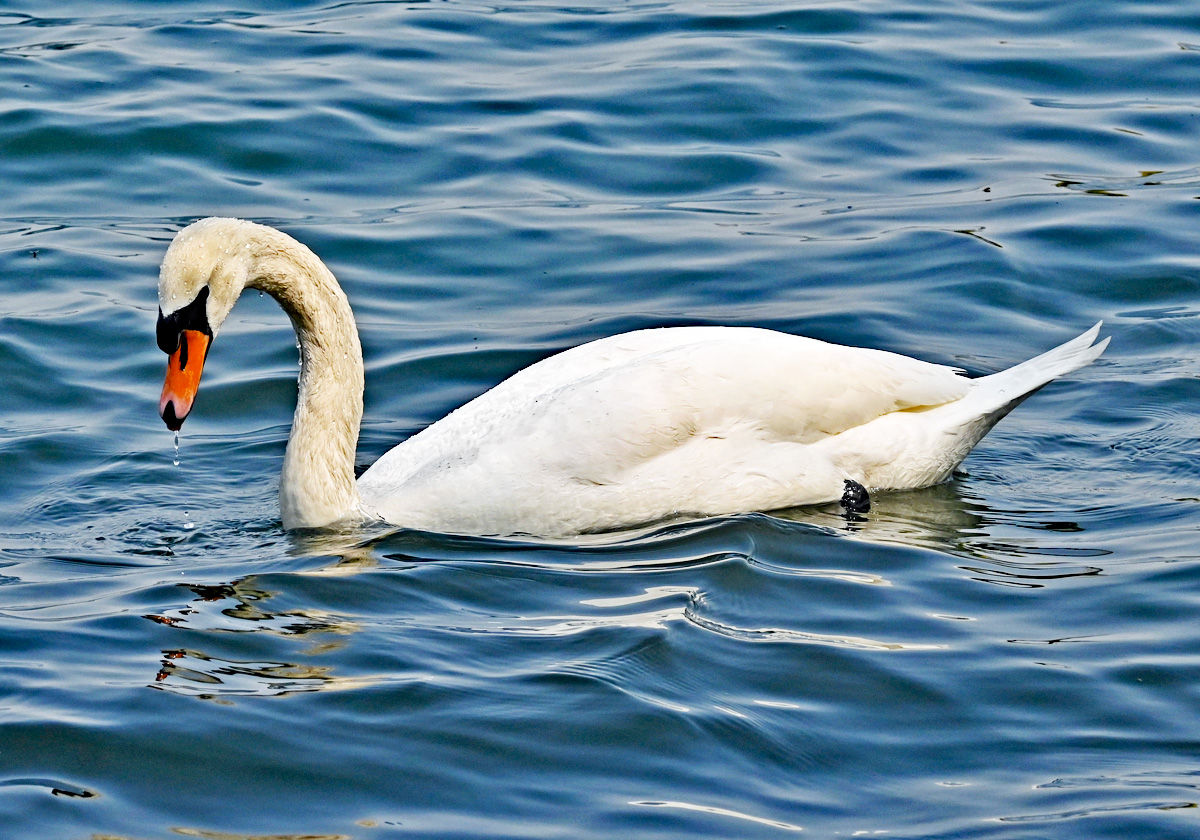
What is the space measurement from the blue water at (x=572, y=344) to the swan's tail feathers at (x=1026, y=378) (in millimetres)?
403

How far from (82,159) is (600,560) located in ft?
21.3

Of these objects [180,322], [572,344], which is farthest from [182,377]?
[572,344]

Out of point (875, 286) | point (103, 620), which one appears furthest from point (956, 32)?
point (103, 620)

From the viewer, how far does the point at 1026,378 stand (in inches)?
289

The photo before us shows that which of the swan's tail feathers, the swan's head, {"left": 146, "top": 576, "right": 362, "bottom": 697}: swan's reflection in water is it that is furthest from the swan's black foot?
the swan's head

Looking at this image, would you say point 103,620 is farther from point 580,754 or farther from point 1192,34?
point 1192,34

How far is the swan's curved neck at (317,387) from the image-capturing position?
7.01 meters

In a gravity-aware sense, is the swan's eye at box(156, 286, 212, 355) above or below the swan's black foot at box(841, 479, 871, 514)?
above

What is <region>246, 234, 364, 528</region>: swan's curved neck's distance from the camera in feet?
23.0

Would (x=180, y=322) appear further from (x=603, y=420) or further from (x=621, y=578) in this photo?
(x=621, y=578)

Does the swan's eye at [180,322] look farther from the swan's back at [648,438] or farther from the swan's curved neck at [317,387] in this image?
the swan's back at [648,438]

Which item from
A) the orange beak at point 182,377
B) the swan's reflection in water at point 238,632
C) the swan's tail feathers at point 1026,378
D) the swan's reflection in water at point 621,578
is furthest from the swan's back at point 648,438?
the swan's reflection in water at point 238,632

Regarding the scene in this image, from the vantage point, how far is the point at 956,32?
14.1 metres

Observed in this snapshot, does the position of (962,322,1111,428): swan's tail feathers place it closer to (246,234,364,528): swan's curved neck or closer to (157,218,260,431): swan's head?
(246,234,364,528): swan's curved neck
